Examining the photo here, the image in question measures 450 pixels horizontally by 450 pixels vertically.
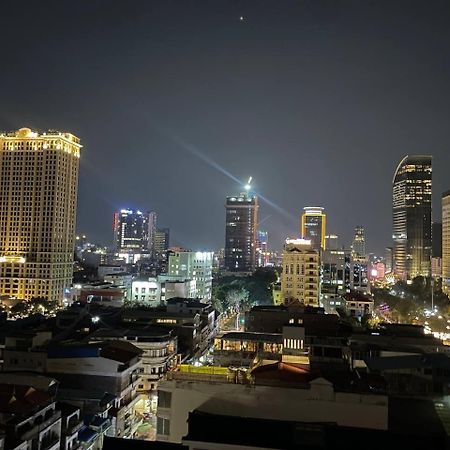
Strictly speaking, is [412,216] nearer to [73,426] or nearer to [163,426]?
[73,426]

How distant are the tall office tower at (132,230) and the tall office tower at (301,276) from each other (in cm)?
6840

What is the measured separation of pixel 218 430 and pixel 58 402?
23.8 ft

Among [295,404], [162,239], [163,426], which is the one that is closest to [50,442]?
[163,426]

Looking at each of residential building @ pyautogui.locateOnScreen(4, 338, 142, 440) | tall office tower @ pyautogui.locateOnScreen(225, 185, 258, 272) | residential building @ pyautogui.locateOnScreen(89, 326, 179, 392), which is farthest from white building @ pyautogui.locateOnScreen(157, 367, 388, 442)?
tall office tower @ pyautogui.locateOnScreen(225, 185, 258, 272)

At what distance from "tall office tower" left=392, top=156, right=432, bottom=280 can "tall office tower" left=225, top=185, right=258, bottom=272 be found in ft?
91.3

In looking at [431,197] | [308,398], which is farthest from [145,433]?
[431,197]

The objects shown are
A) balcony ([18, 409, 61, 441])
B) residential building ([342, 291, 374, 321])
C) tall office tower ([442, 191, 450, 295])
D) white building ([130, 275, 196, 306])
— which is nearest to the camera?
balcony ([18, 409, 61, 441])

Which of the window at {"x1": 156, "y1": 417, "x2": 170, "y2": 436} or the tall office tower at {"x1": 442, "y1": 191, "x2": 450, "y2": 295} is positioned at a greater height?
the tall office tower at {"x1": 442, "y1": 191, "x2": 450, "y2": 295}

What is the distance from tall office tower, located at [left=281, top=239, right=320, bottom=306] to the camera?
34.5 meters

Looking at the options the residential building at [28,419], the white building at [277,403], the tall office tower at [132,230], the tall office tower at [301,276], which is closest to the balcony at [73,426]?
the residential building at [28,419]

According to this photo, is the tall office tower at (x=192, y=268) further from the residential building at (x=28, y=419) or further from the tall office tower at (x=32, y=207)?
the residential building at (x=28, y=419)

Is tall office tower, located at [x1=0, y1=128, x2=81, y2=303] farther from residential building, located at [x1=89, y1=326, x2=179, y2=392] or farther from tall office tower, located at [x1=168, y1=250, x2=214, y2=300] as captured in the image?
residential building, located at [x1=89, y1=326, x2=179, y2=392]

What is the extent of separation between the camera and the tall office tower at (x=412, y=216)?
264 feet

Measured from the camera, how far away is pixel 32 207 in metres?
41.8
